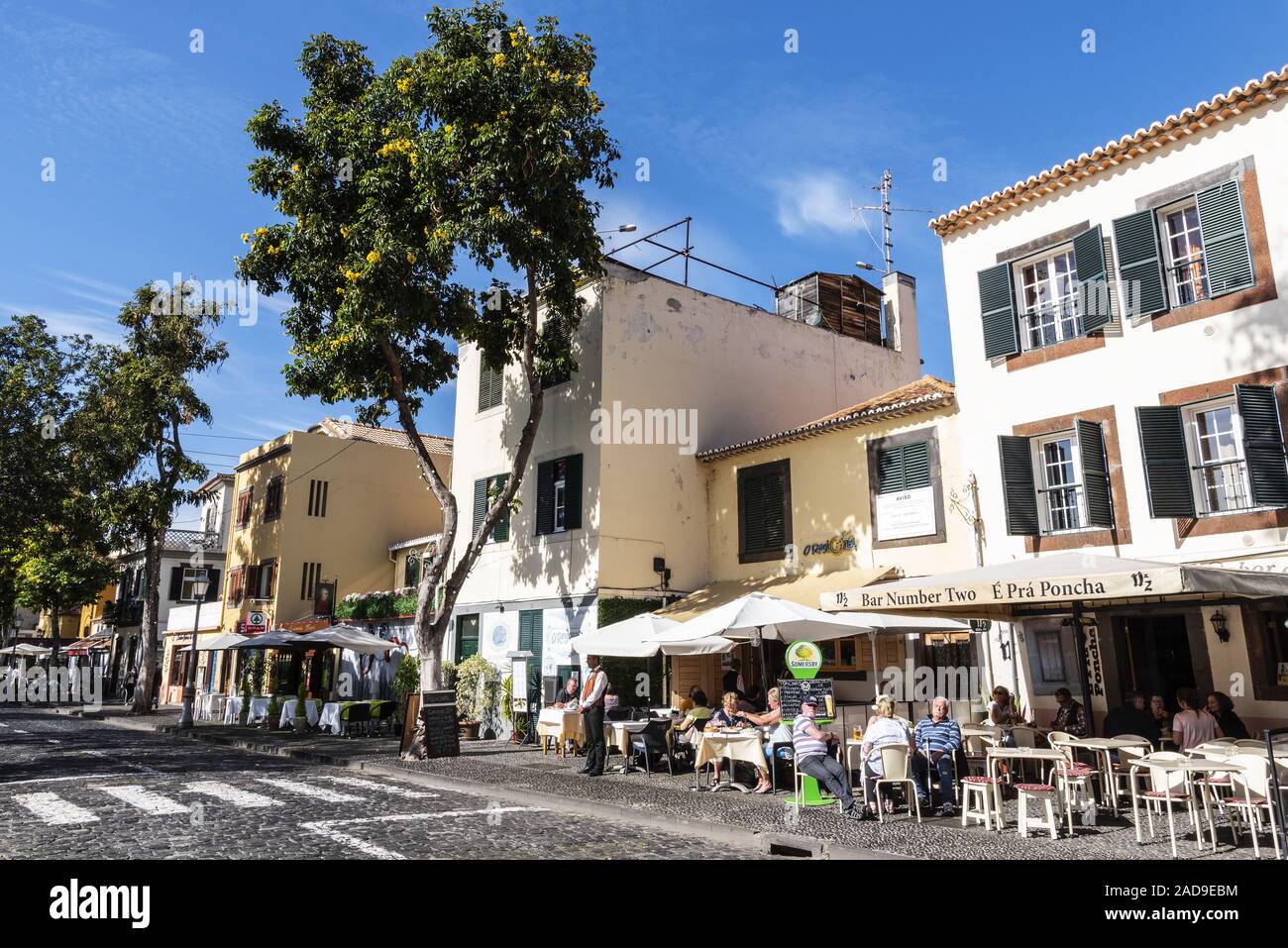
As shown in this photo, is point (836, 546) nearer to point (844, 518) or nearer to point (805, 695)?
point (844, 518)

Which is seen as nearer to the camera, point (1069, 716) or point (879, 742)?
point (879, 742)

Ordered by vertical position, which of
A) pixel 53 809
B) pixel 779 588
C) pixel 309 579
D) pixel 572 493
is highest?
pixel 572 493

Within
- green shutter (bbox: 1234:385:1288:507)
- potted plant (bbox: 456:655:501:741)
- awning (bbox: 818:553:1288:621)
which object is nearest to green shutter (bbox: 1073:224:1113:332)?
green shutter (bbox: 1234:385:1288:507)

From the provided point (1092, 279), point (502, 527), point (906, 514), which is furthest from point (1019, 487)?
point (502, 527)

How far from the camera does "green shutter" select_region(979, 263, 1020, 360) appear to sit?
46.4 ft

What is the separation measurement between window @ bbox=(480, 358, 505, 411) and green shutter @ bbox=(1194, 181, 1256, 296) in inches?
618

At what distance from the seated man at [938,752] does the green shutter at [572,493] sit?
35.6 ft

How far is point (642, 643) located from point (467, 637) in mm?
10004

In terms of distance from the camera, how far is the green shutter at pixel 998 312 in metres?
14.1

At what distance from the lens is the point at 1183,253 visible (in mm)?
12453

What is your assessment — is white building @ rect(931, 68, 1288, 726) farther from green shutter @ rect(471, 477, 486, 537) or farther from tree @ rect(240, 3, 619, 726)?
green shutter @ rect(471, 477, 486, 537)

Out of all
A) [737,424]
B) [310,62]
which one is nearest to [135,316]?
[310,62]

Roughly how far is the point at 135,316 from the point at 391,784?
21554mm

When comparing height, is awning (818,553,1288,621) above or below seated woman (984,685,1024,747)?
above
